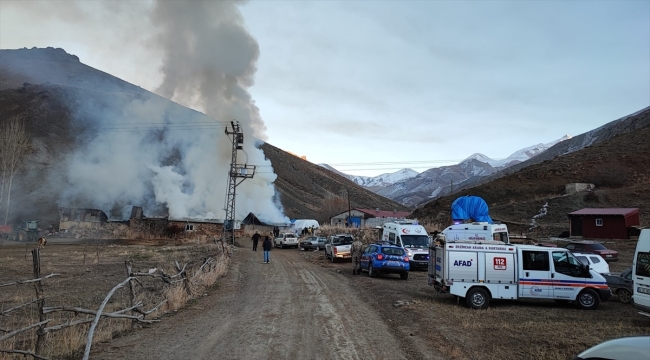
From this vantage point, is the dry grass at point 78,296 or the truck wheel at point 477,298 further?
the truck wheel at point 477,298

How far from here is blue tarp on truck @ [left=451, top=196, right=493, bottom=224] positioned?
2561 cm

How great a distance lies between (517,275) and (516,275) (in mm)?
30

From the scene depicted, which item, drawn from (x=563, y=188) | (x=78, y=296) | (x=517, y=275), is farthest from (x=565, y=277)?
(x=563, y=188)

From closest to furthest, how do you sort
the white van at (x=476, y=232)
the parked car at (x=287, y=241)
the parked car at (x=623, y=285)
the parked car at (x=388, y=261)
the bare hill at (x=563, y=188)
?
1. the parked car at (x=623, y=285)
2. the parked car at (x=388, y=261)
3. the white van at (x=476, y=232)
4. the parked car at (x=287, y=241)
5. the bare hill at (x=563, y=188)

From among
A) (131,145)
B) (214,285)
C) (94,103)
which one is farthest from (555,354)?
(94,103)

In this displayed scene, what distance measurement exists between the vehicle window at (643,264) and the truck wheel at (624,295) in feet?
13.7

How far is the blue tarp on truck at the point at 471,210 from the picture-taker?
1008 inches

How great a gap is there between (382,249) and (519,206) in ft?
133

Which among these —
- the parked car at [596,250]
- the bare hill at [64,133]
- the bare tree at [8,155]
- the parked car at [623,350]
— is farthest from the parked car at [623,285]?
the bare tree at [8,155]

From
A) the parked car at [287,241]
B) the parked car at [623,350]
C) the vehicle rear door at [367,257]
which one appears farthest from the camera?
the parked car at [287,241]

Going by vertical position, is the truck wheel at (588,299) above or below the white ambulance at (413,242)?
below

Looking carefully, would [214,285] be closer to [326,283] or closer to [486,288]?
[326,283]

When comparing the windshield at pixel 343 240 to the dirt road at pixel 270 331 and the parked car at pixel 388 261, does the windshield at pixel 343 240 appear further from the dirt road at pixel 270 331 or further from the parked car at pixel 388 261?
the dirt road at pixel 270 331

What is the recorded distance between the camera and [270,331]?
8750 mm
